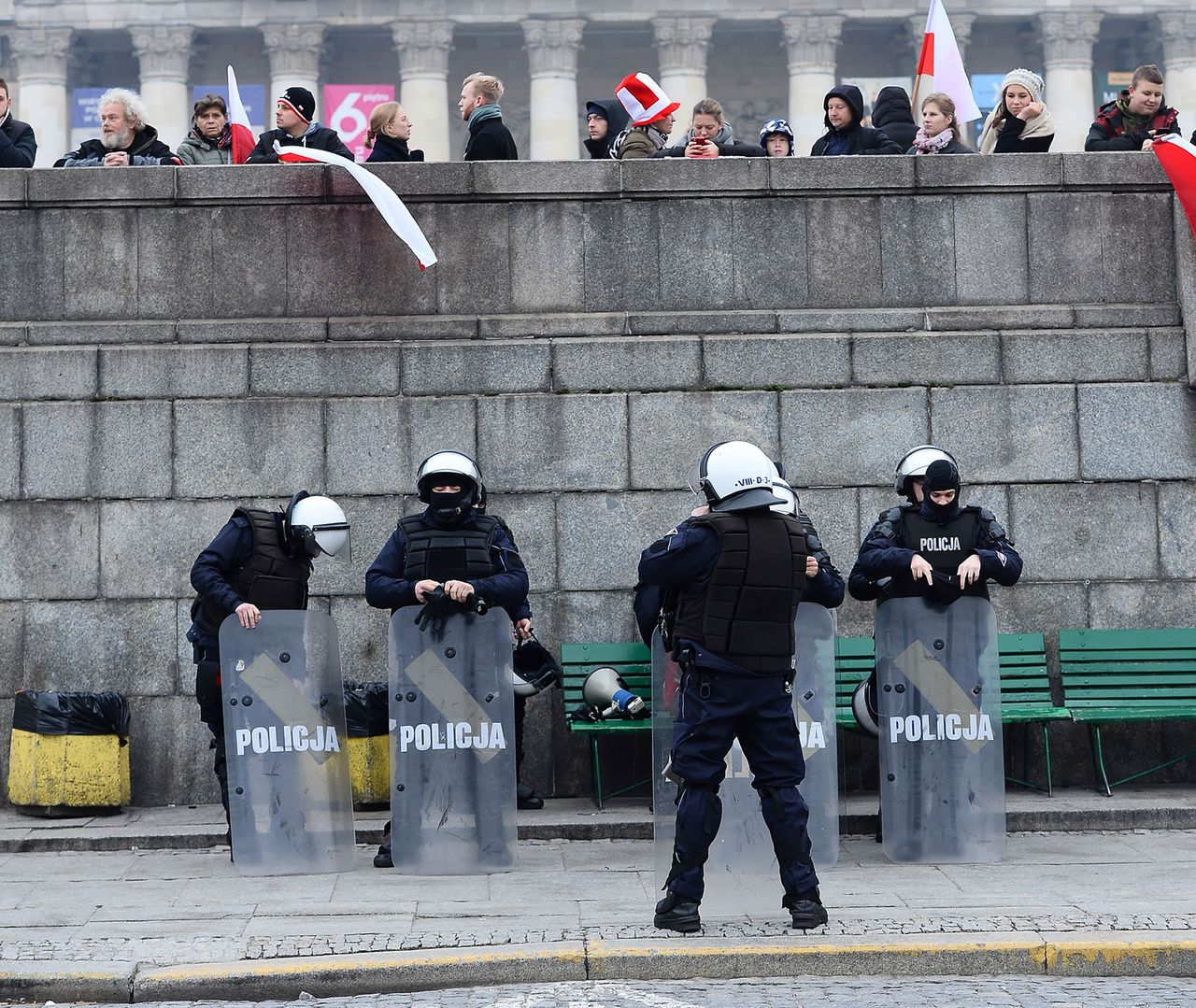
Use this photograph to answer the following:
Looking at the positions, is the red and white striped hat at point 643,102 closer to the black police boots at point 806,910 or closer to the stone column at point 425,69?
the black police boots at point 806,910

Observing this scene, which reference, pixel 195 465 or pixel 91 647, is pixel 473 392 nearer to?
pixel 195 465

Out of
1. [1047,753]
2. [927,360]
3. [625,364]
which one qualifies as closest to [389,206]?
[625,364]

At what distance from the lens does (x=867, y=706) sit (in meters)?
10.1

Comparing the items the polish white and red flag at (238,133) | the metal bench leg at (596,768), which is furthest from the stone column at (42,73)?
the metal bench leg at (596,768)

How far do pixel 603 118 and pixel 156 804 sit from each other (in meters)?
5.38

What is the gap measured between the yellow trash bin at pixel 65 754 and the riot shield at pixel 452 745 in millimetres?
2223

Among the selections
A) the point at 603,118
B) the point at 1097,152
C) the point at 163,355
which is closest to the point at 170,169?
the point at 163,355

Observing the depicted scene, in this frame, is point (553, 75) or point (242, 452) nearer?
point (242, 452)

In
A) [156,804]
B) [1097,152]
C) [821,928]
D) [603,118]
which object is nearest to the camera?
[821,928]

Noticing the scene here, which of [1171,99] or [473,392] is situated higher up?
[1171,99]

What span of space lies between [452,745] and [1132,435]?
4.79 meters

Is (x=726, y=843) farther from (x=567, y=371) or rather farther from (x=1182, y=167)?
(x=1182, y=167)

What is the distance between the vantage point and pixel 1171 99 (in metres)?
64.1

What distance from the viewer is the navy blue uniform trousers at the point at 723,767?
7.66 meters
